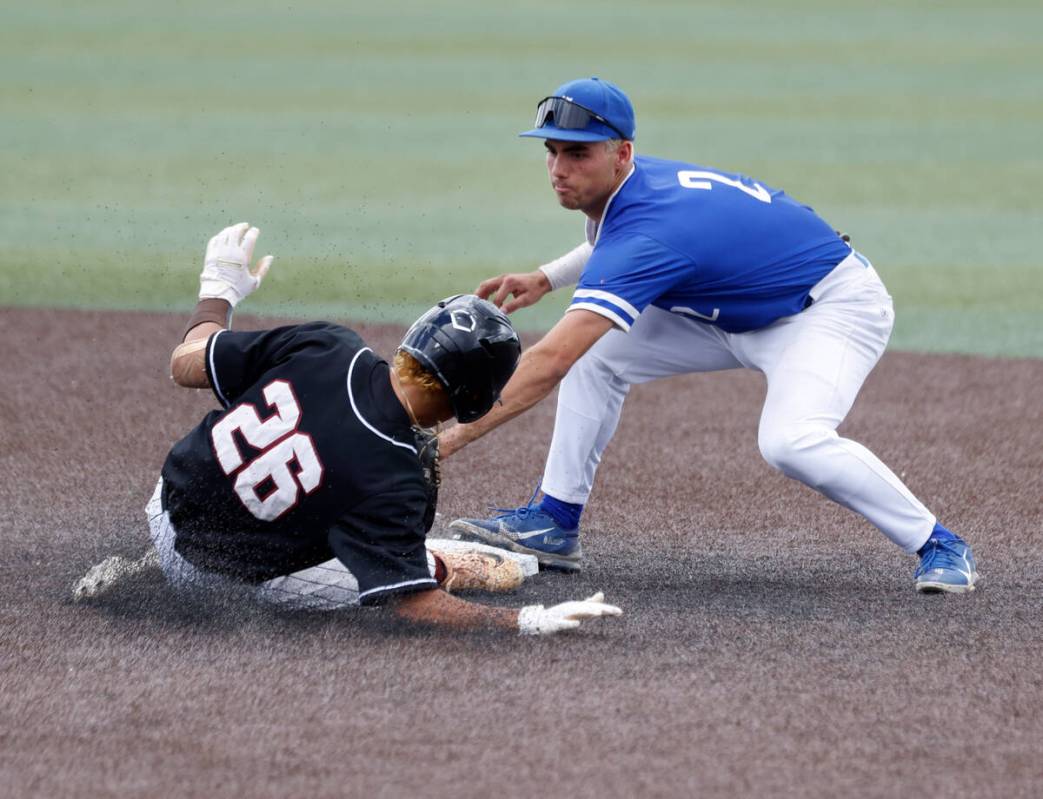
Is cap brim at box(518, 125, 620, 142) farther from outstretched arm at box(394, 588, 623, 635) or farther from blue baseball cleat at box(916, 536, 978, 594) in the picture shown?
blue baseball cleat at box(916, 536, 978, 594)

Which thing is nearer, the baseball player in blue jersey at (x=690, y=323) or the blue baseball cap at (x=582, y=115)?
the baseball player in blue jersey at (x=690, y=323)

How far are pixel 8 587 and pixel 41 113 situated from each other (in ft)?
40.7

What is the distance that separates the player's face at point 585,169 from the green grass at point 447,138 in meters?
4.67

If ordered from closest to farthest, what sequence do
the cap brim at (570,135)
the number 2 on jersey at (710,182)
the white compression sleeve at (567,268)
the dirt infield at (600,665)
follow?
the dirt infield at (600,665)
the cap brim at (570,135)
the number 2 on jersey at (710,182)
the white compression sleeve at (567,268)

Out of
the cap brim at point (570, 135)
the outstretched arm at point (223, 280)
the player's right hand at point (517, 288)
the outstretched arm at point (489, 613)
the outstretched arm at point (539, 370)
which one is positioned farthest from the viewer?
the player's right hand at point (517, 288)

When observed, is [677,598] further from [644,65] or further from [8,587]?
[644,65]

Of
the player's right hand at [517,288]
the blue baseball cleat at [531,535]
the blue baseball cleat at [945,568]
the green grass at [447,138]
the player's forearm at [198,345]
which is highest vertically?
the player's forearm at [198,345]

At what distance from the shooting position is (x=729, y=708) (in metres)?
3.51

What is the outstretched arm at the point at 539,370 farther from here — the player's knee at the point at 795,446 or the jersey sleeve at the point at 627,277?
the player's knee at the point at 795,446

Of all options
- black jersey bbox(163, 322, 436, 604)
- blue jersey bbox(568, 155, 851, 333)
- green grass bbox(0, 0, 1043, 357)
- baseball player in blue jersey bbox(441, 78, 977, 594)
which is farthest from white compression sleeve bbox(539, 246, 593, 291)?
green grass bbox(0, 0, 1043, 357)

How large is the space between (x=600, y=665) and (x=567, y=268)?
1.86 m

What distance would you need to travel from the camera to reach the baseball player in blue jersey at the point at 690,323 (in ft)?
14.6

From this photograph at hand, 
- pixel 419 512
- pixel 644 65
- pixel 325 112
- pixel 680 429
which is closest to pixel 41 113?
pixel 325 112

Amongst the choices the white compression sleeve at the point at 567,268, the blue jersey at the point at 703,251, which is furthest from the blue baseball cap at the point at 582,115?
the white compression sleeve at the point at 567,268
